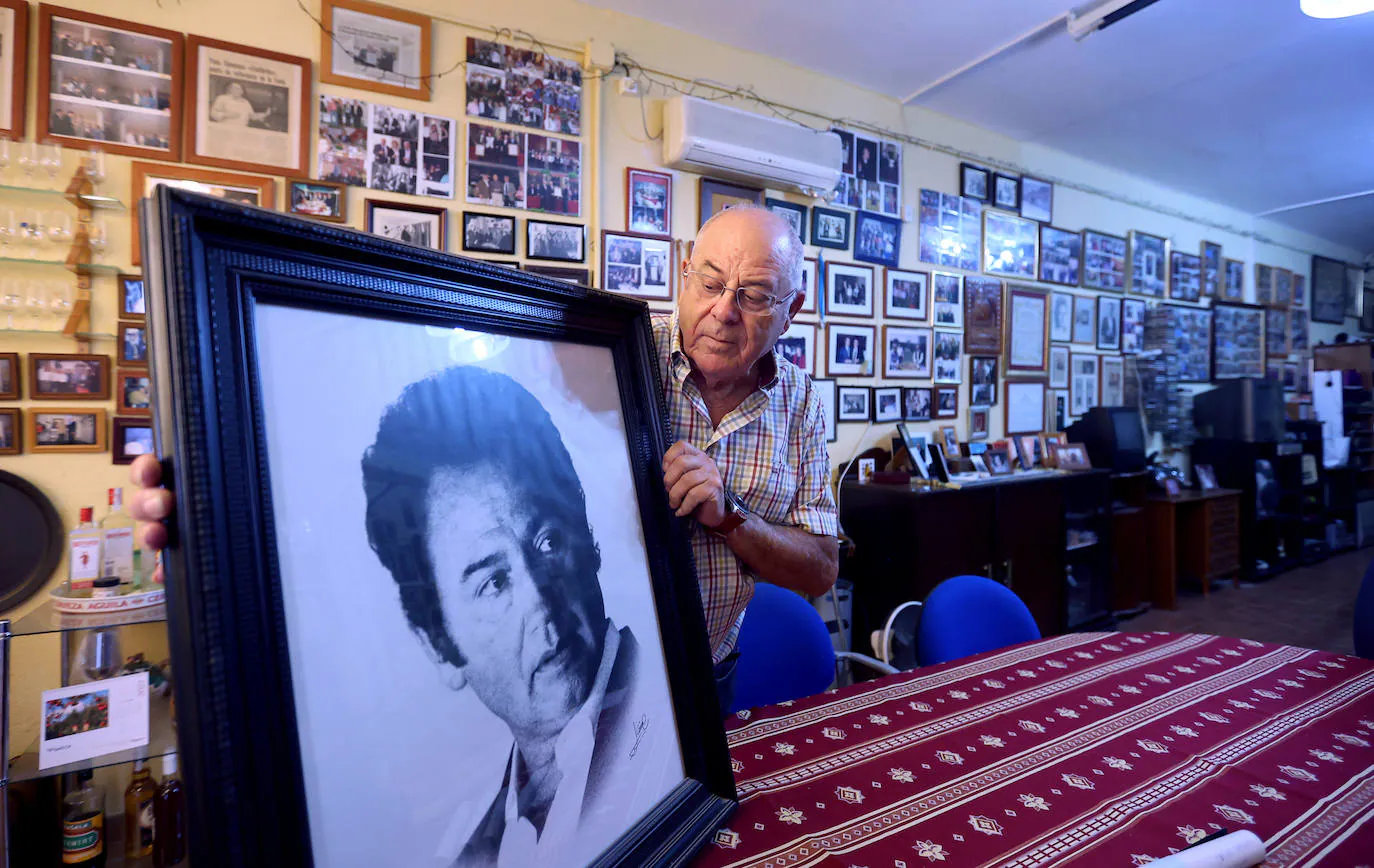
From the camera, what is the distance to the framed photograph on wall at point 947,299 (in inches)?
161

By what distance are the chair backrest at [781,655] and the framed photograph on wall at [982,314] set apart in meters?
Result: 3.08

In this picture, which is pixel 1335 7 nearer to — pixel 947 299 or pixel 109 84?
pixel 947 299

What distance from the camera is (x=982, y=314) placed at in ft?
14.1

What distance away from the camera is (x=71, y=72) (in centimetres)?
Answer: 206

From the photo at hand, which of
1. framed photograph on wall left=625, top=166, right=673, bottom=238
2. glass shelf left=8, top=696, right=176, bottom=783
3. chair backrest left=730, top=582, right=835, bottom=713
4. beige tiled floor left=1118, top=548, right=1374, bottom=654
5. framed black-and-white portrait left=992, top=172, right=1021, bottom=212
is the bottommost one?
beige tiled floor left=1118, top=548, right=1374, bottom=654

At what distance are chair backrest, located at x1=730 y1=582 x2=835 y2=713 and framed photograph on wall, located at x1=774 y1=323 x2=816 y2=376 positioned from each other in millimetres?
1832

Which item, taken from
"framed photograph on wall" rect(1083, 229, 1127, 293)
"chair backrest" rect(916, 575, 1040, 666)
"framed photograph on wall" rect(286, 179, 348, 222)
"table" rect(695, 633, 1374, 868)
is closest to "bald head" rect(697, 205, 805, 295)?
"table" rect(695, 633, 1374, 868)

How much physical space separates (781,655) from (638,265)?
196cm

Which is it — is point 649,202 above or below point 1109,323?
above

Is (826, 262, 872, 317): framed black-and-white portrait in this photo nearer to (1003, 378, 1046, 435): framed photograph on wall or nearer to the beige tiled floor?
(1003, 378, 1046, 435): framed photograph on wall

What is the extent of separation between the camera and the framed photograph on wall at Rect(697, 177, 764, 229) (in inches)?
127

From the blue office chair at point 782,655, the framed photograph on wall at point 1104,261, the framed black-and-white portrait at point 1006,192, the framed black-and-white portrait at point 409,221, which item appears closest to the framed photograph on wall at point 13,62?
the framed black-and-white portrait at point 409,221

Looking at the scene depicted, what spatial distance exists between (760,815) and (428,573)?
2.00ft

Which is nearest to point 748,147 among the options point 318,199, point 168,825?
point 318,199
